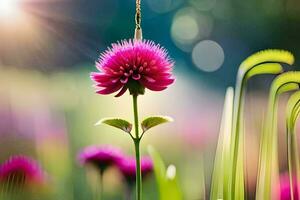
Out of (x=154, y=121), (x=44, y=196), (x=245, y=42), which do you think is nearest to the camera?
(x=154, y=121)

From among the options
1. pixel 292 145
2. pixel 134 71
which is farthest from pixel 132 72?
pixel 292 145

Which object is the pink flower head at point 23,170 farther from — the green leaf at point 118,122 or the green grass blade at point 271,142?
the green grass blade at point 271,142

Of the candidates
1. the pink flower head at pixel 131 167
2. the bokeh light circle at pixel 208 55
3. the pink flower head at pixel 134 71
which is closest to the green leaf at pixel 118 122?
the pink flower head at pixel 134 71

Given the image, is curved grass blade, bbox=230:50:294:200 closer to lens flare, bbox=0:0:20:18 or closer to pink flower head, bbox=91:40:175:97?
pink flower head, bbox=91:40:175:97

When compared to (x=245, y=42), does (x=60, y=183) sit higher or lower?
lower

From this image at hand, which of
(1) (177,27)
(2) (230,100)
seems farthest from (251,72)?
(1) (177,27)

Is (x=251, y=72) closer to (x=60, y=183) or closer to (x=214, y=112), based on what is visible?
(x=214, y=112)
